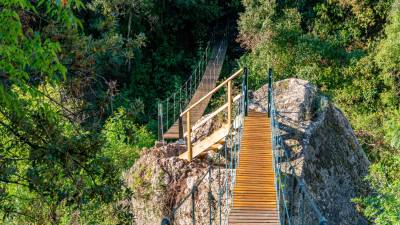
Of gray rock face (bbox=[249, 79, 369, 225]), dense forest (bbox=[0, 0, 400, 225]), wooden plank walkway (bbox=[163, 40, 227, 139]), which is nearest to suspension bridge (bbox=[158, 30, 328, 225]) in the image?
gray rock face (bbox=[249, 79, 369, 225])

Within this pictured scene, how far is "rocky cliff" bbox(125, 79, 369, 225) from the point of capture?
790 centimetres

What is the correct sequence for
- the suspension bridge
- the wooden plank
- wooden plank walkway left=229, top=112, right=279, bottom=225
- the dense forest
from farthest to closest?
the wooden plank < the suspension bridge < wooden plank walkway left=229, top=112, right=279, bottom=225 < the dense forest

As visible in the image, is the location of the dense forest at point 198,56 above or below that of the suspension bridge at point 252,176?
above

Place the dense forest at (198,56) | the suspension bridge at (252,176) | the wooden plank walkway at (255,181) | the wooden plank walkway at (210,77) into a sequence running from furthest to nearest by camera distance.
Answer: the wooden plank walkway at (210,77)
the suspension bridge at (252,176)
the wooden plank walkway at (255,181)
the dense forest at (198,56)

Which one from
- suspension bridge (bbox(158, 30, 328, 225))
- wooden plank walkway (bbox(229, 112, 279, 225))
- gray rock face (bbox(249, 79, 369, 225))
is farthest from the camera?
gray rock face (bbox(249, 79, 369, 225))

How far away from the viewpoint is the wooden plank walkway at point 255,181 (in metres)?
6.11

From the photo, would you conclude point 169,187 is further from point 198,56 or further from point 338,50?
point 198,56

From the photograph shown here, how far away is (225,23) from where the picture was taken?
20812mm

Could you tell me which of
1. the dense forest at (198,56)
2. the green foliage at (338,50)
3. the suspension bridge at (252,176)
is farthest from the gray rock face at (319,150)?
the green foliage at (338,50)

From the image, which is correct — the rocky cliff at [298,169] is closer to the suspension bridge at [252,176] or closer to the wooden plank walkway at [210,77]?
the suspension bridge at [252,176]

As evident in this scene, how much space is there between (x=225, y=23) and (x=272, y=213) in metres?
15.3

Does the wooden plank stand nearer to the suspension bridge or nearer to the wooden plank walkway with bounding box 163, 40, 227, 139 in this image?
the suspension bridge

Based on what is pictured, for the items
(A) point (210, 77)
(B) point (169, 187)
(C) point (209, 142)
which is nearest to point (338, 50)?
(A) point (210, 77)

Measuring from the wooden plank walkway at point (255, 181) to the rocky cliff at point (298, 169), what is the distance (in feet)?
2.06
